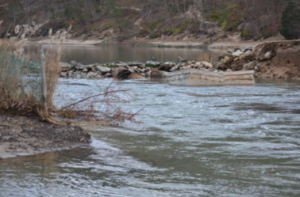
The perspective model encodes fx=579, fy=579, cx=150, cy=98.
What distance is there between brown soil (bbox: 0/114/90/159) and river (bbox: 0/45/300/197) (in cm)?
27

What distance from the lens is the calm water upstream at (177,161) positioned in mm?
7738

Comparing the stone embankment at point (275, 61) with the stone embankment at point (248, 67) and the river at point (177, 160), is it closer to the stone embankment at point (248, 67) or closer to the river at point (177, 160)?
the stone embankment at point (248, 67)

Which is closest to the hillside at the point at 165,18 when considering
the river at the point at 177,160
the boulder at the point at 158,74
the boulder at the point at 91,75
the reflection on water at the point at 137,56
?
the reflection on water at the point at 137,56

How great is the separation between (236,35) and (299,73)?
4404 centimetres

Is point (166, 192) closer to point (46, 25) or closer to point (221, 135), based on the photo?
point (221, 135)

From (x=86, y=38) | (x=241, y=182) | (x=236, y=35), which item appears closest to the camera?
(x=241, y=182)

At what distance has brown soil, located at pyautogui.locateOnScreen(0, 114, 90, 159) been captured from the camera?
9.41 metres

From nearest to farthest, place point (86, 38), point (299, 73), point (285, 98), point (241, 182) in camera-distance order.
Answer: point (241, 182) < point (285, 98) < point (299, 73) < point (86, 38)

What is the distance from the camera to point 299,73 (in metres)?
30.0

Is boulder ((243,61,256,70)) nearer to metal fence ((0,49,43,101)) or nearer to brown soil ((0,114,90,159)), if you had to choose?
metal fence ((0,49,43,101))

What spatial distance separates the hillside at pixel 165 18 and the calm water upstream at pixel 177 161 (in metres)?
42.0

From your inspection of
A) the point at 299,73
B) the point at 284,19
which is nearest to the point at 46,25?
the point at 284,19

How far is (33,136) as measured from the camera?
10.1 meters

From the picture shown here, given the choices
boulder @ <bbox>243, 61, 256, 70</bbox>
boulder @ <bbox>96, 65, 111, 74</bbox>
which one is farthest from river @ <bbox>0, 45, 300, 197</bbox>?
boulder @ <bbox>96, 65, 111, 74</bbox>
